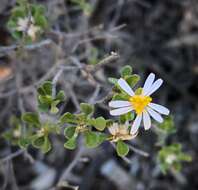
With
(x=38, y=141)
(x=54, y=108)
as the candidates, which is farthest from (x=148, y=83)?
(x=38, y=141)

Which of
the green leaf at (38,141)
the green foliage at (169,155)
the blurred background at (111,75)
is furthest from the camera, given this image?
the blurred background at (111,75)

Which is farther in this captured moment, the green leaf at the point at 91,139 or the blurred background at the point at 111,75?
the blurred background at the point at 111,75

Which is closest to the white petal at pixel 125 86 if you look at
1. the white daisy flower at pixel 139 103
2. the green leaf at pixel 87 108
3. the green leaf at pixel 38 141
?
the white daisy flower at pixel 139 103

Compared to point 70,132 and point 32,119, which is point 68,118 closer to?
point 70,132

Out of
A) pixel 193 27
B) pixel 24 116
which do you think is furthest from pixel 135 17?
pixel 24 116

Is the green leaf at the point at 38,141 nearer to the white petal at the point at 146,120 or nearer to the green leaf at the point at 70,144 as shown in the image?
the green leaf at the point at 70,144

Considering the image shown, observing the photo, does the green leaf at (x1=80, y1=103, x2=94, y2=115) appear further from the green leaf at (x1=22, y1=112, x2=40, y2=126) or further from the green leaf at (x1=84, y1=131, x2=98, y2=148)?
the green leaf at (x1=22, y1=112, x2=40, y2=126)
